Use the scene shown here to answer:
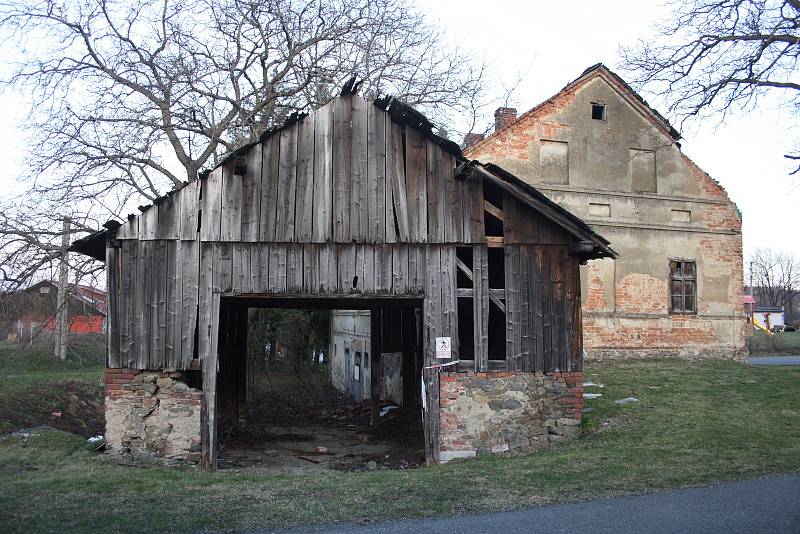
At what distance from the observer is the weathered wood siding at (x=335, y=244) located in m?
12.4

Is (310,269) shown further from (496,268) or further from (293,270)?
(496,268)

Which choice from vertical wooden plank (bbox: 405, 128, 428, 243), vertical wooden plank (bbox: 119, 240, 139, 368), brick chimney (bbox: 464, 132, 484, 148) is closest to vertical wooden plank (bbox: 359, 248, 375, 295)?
vertical wooden plank (bbox: 405, 128, 428, 243)

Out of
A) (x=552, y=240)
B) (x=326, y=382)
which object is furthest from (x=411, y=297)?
(x=326, y=382)

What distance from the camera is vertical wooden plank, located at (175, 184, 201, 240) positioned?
12.4 m

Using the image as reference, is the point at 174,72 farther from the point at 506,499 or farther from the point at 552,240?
the point at 506,499

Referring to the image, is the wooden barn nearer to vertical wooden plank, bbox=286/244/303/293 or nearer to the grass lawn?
vertical wooden plank, bbox=286/244/303/293

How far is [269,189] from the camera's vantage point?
12492mm

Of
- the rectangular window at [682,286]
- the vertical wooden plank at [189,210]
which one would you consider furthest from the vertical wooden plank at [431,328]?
the rectangular window at [682,286]

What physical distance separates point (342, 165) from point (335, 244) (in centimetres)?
139

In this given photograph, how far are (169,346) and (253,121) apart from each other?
11.9 meters

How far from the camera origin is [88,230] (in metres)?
19.7

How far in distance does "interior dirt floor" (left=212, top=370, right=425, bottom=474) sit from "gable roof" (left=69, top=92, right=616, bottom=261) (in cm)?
518

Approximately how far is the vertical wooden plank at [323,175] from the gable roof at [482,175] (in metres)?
0.37

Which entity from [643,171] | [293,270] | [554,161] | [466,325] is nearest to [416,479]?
[293,270]
